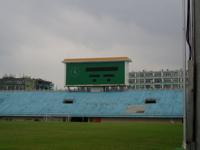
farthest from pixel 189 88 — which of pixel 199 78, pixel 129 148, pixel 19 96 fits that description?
pixel 19 96

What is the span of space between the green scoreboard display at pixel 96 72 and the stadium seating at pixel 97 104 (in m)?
3.88

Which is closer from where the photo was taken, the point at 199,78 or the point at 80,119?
the point at 199,78

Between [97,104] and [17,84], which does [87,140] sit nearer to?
[97,104]

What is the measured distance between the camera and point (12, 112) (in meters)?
96.6

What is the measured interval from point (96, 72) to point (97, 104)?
653 centimetres

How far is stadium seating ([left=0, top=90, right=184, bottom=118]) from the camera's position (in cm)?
9000

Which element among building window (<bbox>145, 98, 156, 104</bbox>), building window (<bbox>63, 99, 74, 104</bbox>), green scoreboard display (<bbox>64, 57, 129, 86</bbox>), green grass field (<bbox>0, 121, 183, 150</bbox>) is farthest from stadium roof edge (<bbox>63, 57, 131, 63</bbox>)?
green grass field (<bbox>0, 121, 183, 150</bbox>)

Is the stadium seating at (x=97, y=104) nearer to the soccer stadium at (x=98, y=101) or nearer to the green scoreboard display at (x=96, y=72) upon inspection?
the soccer stadium at (x=98, y=101)

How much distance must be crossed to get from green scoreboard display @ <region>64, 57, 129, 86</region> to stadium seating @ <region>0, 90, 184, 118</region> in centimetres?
388

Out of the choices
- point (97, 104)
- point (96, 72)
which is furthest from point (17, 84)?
point (97, 104)

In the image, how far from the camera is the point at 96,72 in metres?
97.1

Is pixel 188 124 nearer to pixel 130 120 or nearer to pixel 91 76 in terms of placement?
pixel 130 120

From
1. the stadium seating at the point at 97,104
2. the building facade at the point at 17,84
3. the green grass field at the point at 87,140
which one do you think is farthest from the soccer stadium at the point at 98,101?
the building facade at the point at 17,84

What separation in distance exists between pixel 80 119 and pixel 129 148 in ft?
221
